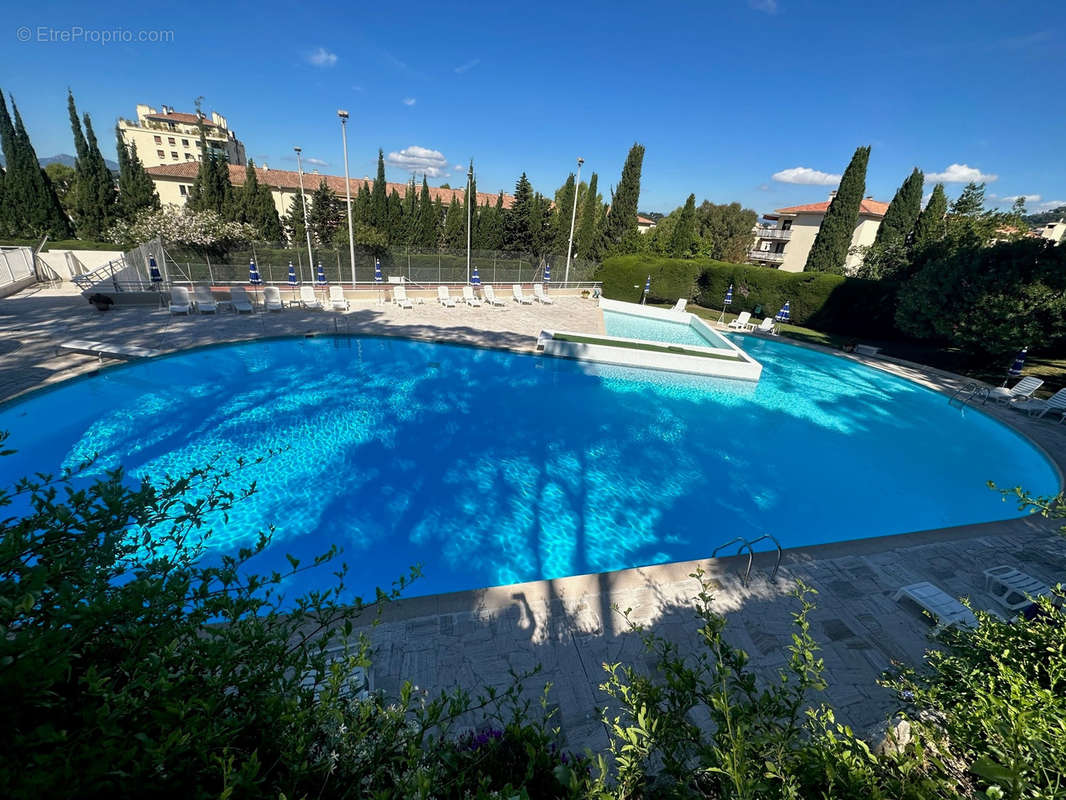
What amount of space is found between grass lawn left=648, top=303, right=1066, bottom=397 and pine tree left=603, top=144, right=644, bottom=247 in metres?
15.1

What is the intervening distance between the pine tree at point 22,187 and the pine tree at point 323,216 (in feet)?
49.7

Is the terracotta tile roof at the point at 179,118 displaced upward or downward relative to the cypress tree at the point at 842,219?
upward

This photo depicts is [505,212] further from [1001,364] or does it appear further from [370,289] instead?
[1001,364]

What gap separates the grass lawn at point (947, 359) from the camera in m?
16.0

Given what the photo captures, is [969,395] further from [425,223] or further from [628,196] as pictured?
[425,223]

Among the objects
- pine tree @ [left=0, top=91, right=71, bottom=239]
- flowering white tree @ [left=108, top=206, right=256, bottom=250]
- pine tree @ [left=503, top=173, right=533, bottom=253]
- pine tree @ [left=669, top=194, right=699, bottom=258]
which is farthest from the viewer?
pine tree @ [left=503, top=173, right=533, bottom=253]

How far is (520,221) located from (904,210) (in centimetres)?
2814

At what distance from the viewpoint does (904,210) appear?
29938mm

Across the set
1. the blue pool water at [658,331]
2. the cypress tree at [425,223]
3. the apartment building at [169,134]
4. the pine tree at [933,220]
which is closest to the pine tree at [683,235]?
A: the pine tree at [933,220]

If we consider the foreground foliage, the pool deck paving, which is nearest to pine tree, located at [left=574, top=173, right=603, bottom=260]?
the pool deck paving

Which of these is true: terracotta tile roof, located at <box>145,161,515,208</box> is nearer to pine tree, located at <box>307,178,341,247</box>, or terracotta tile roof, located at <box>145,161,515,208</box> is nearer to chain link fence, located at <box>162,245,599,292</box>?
pine tree, located at <box>307,178,341,247</box>

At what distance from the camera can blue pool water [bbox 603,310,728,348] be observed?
20172mm

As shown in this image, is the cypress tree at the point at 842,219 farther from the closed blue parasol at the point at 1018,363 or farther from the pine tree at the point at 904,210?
the closed blue parasol at the point at 1018,363

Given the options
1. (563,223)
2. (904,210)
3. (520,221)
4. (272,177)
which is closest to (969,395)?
(904,210)
